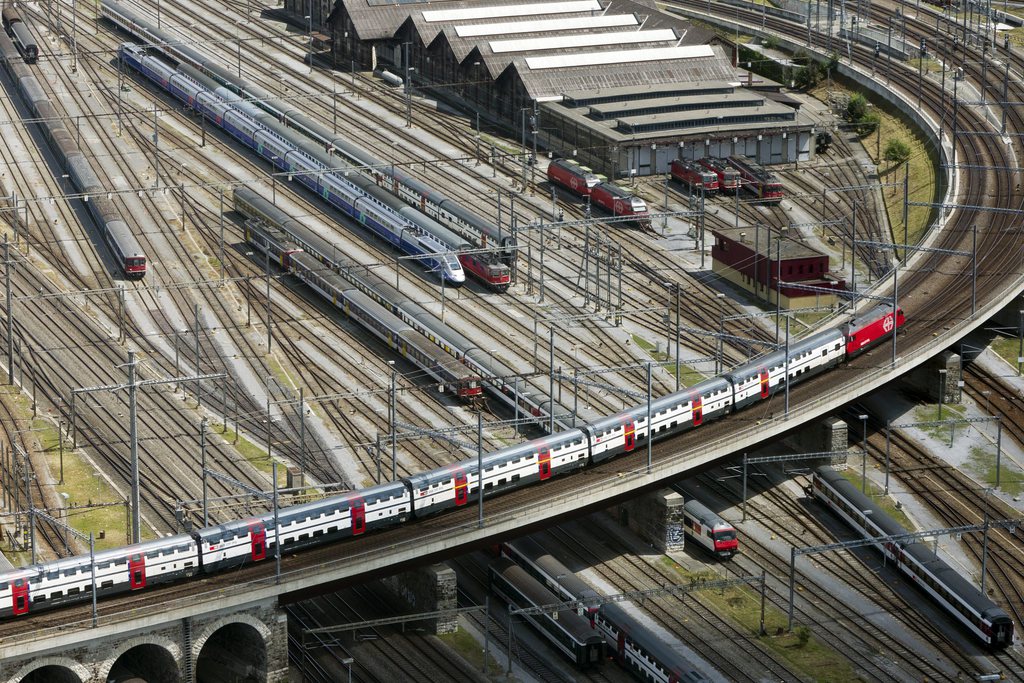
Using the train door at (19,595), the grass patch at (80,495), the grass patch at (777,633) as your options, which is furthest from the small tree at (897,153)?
the train door at (19,595)

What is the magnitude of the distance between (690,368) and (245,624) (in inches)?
1830

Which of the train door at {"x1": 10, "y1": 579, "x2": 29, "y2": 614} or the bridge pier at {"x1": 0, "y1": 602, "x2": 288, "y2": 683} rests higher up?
the train door at {"x1": 10, "y1": 579, "x2": 29, "y2": 614}

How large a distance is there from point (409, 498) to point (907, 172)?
76227 millimetres

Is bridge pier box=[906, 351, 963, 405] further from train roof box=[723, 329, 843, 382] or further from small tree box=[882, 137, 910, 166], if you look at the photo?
small tree box=[882, 137, 910, 166]

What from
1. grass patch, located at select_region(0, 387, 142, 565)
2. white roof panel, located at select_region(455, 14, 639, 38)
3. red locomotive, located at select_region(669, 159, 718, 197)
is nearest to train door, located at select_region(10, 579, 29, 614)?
grass patch, located at select_region(0, 387, 142, 565)

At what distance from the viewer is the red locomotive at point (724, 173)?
162 m

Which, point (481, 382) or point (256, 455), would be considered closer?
point (256, 455)

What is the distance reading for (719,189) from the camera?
535 feet

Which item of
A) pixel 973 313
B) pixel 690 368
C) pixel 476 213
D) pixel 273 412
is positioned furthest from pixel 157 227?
pixel 973 313

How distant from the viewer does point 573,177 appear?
160875 millimetres

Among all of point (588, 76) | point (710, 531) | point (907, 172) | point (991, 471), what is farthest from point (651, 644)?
point (588, 76)

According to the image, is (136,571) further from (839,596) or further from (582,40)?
(582,40)

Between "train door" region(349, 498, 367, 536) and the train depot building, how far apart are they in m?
72.5

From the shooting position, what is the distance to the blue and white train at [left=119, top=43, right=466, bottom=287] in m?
147
